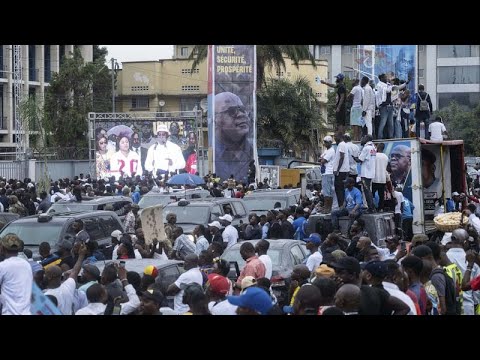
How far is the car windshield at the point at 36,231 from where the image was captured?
1466cm

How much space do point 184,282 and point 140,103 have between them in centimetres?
5682

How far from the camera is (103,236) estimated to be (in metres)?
15.9

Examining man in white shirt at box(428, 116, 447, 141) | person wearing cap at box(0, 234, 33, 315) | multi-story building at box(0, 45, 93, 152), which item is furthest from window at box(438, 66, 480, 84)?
person wearing cap at box(0, 234, 33, 315)

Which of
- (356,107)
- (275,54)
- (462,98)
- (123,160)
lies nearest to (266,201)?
(356,107)

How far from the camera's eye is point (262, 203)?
21.5 meters

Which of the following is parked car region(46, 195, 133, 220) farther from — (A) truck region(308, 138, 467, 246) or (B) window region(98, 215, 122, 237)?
Result: (A) truck region(308, 138, 467, 246)

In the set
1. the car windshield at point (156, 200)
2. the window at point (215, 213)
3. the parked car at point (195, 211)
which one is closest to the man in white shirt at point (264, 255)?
the parked car at point (195, 211)

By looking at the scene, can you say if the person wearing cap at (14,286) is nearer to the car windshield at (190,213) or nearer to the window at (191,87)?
the car windshield at (190,213)

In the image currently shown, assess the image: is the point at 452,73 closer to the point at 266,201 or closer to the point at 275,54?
the point at 275,54
